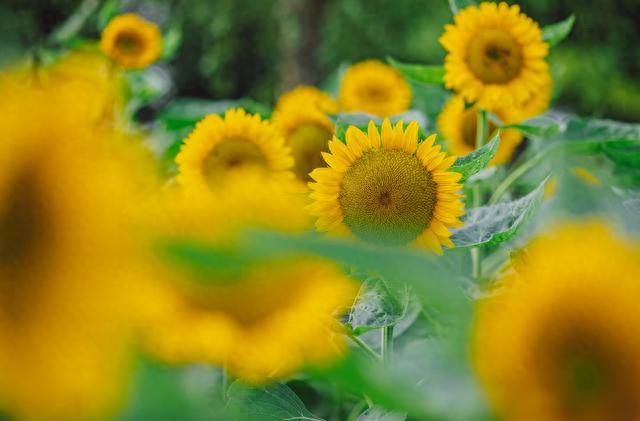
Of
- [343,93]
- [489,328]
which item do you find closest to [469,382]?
[489,328]

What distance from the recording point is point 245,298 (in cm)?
15

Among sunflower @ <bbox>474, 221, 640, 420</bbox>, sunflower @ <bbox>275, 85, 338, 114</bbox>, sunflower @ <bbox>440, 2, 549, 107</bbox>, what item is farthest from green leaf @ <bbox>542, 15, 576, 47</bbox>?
sunflower @ <bbox>474, 221, 640, 420</bbox>

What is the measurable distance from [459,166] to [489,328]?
29cm

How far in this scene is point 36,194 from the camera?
0.40 feet

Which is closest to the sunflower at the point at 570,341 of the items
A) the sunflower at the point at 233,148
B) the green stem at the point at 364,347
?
the green stem at the point at 364,347

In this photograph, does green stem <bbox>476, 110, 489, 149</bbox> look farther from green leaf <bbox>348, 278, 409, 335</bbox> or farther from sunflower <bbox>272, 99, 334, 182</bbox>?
green leaf <bbox>348, 278, 409, 335</bbox>

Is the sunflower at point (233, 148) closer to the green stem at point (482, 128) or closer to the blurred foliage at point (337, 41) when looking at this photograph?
the green stem at point (482, 128)

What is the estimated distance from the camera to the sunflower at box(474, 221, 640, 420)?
0.53ft

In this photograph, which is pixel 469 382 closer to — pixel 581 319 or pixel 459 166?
pixel 581 319

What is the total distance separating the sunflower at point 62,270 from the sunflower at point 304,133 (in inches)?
20.9

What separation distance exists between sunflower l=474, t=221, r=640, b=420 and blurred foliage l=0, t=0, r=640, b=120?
330 cm

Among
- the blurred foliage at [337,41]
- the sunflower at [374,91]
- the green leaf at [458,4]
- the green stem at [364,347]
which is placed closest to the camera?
the green stem at [364,347]

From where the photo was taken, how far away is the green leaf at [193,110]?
81 centimetres

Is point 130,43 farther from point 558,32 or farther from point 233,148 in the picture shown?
point 558,32
